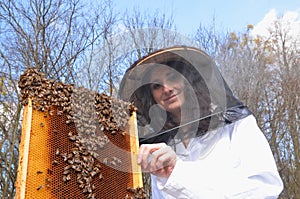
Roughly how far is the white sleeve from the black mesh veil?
250 mm

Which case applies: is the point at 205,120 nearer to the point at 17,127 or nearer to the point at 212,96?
the point at 212,96

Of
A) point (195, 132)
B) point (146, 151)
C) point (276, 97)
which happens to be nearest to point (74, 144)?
point (146, 151)

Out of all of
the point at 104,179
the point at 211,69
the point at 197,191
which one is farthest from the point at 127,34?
the point at 197,191

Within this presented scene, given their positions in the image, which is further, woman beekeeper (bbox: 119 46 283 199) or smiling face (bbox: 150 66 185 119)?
smiling face (bbox: 150 66 185 119)

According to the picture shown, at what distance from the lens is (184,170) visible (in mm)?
1636

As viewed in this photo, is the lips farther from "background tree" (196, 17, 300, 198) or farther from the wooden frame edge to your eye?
"background tree" (196, 17, 300, 198)

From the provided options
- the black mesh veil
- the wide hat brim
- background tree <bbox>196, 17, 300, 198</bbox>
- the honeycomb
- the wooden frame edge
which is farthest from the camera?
background tree <bbox>196, 17, 300, 198</bbox>

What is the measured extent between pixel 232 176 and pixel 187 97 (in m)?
0.66

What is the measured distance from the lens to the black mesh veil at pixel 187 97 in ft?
6.40

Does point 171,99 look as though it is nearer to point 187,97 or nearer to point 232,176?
point 187,97

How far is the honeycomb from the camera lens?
1.55 metres

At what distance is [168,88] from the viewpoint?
7.13 ft

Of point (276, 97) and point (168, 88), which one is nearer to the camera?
point (168, 88)

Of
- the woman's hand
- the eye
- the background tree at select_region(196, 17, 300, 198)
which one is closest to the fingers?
the woman's hand
